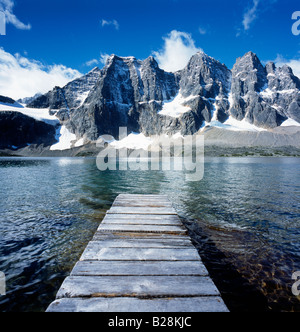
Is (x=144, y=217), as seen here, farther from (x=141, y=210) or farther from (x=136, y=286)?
(x=136, y=286)

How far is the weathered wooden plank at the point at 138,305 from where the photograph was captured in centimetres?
346

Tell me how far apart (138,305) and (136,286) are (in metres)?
0.48

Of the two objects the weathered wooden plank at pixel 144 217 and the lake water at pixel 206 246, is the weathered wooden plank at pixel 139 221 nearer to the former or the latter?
the weathered wooden plank at pixel 144 217

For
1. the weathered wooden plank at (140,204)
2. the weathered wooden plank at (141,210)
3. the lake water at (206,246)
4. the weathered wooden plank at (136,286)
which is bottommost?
the lake water at (206,246)

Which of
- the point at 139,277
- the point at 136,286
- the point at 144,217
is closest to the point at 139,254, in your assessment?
the point at 139,277

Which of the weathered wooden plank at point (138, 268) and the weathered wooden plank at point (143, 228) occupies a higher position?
the weathered wooden plank at point (138, 268)

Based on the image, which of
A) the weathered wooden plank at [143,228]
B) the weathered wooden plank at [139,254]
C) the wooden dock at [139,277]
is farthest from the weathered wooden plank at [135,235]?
the weathered wooden plank at [139,254]

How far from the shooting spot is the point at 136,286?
403cm

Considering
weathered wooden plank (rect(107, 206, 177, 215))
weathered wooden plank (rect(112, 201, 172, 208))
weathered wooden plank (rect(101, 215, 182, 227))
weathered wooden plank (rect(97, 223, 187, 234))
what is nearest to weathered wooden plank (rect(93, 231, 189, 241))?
weathered wooden plank (rect(97, 223, 187, 234))

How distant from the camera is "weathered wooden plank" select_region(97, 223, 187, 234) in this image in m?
7.06

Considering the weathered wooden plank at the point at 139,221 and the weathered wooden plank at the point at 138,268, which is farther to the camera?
the weathered wooden plank at the point at 139,221

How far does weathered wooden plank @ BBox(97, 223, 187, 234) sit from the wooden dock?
2 centimetres
